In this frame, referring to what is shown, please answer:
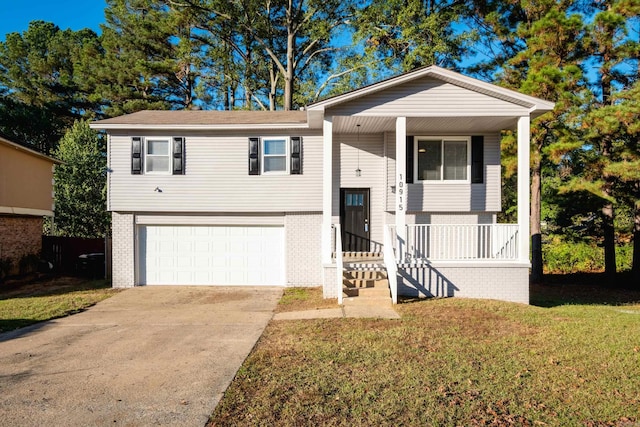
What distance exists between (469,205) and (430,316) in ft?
15.6

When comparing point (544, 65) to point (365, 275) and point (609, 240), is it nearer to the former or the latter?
point (609, 240)

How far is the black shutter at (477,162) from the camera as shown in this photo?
1205 cm

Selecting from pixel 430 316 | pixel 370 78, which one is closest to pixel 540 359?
pixel 430 316

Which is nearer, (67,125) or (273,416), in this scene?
(273,416)

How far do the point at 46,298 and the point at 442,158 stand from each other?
10.9m

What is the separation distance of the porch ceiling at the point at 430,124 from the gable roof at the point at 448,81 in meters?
0.48

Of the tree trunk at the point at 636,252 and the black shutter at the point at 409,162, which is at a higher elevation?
the black shutter at the point at 409,162

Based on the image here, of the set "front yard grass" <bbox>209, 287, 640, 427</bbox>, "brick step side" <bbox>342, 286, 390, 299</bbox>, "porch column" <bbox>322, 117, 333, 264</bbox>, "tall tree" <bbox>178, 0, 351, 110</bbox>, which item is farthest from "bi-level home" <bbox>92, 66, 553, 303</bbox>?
"tall tree" <bbox>178, 0, 351, 110</bbox>

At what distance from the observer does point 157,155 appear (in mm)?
13031

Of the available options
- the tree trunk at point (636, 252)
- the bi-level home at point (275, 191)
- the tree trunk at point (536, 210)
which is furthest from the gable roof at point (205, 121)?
the tree trunk at point (636, 252)

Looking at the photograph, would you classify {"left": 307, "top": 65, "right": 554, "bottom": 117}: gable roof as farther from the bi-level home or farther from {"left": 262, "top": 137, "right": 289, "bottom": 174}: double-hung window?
{"left": 262, "top": 137, "right": 289, "bottom": 174}: double-hung window

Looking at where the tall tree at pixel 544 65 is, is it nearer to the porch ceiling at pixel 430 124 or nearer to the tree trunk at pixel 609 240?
the tree trunk at pixel 609 240

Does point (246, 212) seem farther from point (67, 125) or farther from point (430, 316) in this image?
point (67, 125)

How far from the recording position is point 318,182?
12.8m
